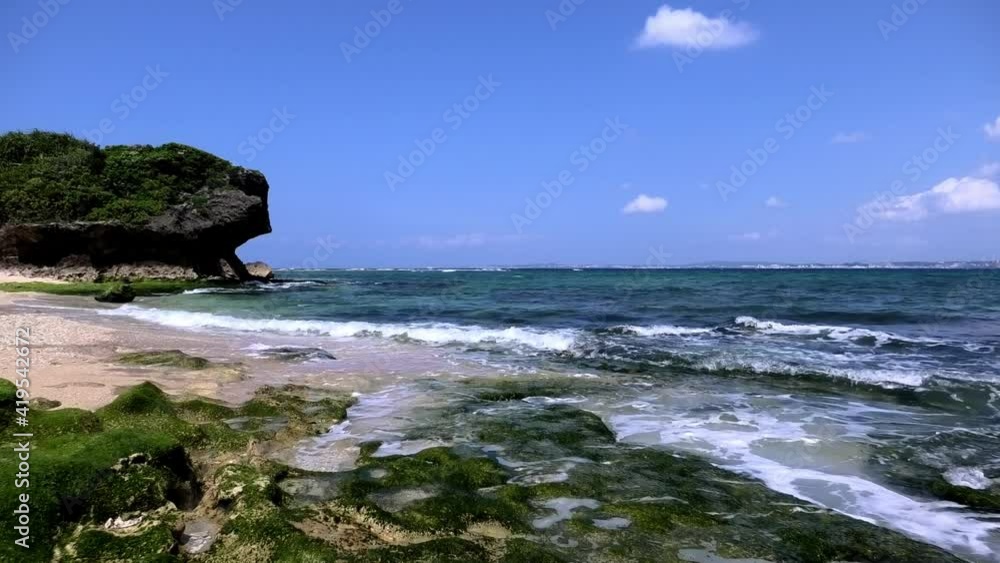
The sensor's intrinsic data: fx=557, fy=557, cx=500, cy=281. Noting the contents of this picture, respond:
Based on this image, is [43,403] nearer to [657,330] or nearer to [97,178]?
[657,330]

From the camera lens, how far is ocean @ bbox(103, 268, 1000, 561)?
6133mm

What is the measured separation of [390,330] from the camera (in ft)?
61.1

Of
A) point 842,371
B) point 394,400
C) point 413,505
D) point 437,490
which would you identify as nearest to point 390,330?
point 394,400

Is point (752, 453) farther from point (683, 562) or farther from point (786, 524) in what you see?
point (683, 562)

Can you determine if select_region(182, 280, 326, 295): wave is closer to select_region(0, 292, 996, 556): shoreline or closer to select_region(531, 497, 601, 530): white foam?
select_region(0, 292, 996, 556): shoreline

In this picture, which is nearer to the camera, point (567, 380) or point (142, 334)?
point (567, 380)

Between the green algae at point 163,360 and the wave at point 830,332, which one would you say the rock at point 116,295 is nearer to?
the green algae at point 163,360

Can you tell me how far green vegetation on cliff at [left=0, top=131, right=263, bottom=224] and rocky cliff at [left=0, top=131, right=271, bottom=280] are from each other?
0.07 metres

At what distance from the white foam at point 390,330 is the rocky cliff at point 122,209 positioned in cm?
2226

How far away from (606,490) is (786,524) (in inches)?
62.4

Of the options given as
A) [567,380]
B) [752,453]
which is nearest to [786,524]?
[752,453]

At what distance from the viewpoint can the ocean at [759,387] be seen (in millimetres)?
6133

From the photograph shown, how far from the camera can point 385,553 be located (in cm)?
387

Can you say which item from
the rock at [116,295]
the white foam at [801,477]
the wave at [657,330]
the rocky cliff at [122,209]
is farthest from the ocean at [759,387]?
the rocky cliff at [122,209]
